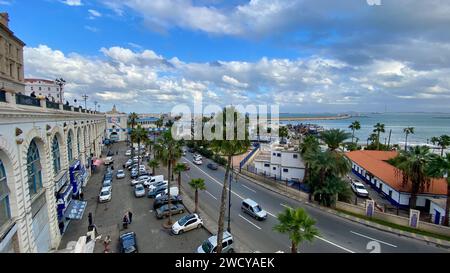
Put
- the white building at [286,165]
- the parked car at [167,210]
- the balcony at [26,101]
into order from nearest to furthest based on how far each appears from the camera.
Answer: the balcony at [26,101] < the parked car at [167,210] < the white building at [286,165]

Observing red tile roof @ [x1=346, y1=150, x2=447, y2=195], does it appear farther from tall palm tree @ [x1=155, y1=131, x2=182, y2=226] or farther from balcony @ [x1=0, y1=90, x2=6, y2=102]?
balcony @ [x1=0, y1=90, x2=6, y2=102]

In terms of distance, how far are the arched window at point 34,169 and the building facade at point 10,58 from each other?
22231 millimetres

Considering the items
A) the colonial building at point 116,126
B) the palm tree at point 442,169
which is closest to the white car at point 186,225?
the palm tree at point 442,169

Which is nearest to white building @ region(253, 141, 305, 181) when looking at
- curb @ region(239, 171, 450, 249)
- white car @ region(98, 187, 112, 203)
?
curb @ region(239, 171, 450, 249)

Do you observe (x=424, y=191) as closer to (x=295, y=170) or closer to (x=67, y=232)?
(x=295, y=170)

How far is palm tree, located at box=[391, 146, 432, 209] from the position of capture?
1007 inches

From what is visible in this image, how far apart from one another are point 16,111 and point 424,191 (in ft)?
130

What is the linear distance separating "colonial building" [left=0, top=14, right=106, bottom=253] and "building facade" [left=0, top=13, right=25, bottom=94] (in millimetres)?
14395

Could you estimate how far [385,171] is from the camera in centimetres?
3556

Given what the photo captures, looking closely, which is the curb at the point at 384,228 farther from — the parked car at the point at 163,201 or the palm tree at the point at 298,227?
the parked car at the point at 163,201

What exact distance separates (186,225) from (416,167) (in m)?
26.3

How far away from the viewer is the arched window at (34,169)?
15598mm

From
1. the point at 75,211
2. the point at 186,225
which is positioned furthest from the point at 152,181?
the point at 186,225
